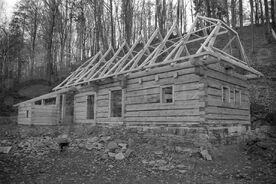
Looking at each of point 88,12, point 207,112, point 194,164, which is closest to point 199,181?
point 194,164

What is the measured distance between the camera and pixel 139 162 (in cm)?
930

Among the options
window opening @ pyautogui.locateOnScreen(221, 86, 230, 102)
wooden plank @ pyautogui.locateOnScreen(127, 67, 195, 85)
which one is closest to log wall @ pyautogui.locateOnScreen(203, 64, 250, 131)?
window opening @ pyautogui.locateOnScreen(221, 86, 230, 102)

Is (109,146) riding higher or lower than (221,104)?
lower

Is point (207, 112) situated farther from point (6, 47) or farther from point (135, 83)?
point (6, 47)

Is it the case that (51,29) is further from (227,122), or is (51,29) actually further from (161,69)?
(227,122)

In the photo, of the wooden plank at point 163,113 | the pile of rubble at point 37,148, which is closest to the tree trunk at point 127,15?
the wooden plank at point 163,113

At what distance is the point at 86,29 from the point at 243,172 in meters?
34.1

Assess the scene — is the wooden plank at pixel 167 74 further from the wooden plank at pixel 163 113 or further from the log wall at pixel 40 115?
the log wall at pixel 40 115

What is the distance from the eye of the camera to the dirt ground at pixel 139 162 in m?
7.71

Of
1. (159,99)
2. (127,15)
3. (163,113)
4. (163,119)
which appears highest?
(127,15)

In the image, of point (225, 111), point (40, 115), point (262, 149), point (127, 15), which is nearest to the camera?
point (262, 149)

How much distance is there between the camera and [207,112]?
36.0ft

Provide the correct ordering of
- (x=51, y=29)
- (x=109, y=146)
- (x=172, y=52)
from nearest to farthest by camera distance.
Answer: (x=109, y=146) → (x=172, y=52) → (x=51, y=29)

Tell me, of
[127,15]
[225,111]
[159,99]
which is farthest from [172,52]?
[127,15]
